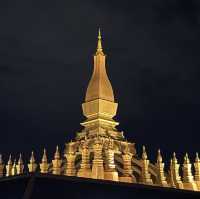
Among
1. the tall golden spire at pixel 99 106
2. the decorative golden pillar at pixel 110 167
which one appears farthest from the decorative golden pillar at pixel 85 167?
the tall golden spire at pixel 99 106

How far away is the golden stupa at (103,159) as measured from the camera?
32.7m

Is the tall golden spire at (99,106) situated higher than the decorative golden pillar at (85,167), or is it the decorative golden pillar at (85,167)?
the tall golden spire at (99,106)

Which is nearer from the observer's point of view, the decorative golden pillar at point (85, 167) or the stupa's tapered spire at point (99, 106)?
the decorative golden pillar at point (85, 167)

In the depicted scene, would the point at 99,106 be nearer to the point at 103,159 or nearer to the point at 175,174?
the point at 103,159

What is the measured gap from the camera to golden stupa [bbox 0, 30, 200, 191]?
1287 inches

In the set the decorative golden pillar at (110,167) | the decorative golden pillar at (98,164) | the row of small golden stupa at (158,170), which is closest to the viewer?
the decorative golden pillar at (98,164)

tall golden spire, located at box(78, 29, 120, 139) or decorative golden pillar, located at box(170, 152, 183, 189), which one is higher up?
tall golden spire, located at box(78, 29, 120, 139)

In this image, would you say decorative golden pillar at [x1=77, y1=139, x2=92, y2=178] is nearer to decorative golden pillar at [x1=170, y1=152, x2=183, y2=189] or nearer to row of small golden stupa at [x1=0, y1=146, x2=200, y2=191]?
row of small golden stupa at [x1=0, y1=146, x2=200, y2=191]

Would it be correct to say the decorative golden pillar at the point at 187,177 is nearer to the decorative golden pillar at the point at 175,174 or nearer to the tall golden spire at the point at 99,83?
the decorative golden pillar at the point at 175,174

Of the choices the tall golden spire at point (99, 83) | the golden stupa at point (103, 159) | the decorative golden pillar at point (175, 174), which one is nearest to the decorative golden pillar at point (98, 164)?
the golden stupa at point (103, 159)

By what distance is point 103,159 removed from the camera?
34.4 metres

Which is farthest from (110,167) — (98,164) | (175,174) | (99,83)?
(99,83)

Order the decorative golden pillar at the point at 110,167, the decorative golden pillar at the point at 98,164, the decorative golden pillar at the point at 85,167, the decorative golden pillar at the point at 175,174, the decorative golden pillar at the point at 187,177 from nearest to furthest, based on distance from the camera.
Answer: the decorative golden pillar at the point at 98,164 → the decorative golden pillar at the point at 110,167 → the decorative golden pillar at the point at 85,167 → the decorative golden pillar at the point at 175,174 → the decorative golden pillar at the point at 187,177

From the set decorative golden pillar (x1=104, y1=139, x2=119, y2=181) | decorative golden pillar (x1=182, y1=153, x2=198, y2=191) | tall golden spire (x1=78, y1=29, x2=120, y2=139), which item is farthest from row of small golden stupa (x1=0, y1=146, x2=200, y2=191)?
tall golden spire (x1=78, y1=29, x2=120, y2=139)
